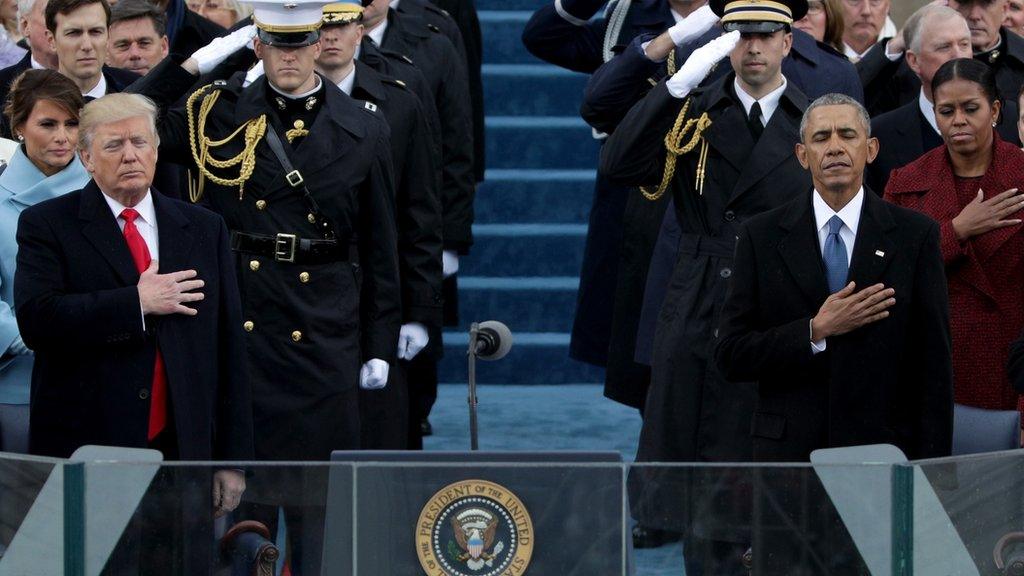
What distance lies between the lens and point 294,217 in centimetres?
529

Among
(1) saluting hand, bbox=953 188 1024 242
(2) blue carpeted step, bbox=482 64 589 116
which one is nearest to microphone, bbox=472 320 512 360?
(1) saluting hand, bbox=953 188 1024 242

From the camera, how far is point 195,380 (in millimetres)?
4582

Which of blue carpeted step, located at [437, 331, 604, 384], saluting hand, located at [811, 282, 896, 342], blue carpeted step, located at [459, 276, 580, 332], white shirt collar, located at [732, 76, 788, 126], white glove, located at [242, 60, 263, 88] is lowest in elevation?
blue carpeted step, located at [437, 331, 604, 384]

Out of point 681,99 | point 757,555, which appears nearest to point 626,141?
point 681,99

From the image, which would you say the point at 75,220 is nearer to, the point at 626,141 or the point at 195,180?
the point at 195,180

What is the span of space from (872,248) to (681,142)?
0.96m

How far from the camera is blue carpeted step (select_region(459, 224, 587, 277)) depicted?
9.07 metres

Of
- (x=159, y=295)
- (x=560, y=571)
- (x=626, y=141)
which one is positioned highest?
(x=626, y=141)

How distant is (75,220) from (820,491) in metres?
1.99

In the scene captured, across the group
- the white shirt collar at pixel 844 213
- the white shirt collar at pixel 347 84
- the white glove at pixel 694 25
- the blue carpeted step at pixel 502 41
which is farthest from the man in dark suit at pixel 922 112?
the blue carpeted step at pixel 502 41

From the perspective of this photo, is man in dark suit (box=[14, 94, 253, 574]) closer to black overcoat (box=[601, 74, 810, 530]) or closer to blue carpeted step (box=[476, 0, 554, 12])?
black overcoat (box=[601, 74, 810, 530])

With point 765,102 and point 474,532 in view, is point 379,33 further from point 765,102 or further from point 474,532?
point 474,532

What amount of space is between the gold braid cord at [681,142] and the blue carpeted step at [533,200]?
3.72 m

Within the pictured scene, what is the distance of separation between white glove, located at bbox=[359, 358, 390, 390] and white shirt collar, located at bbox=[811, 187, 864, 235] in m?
1.39
